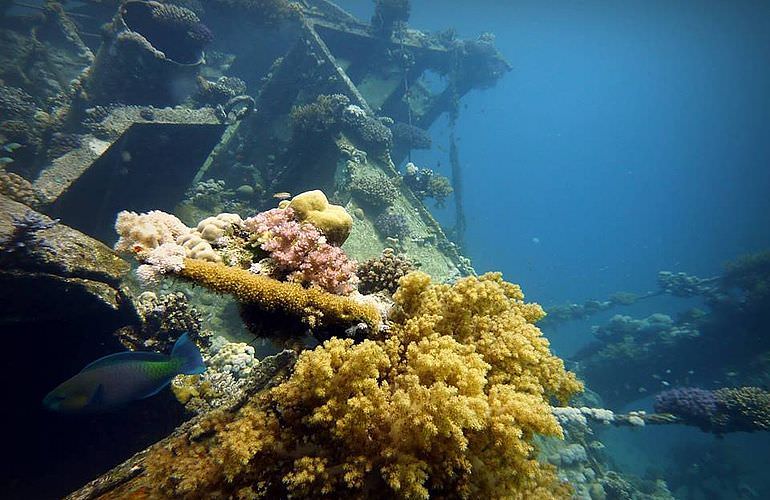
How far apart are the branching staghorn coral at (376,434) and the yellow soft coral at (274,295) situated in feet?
0.95

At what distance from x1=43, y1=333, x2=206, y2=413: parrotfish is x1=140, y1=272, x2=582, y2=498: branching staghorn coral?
2.18ft

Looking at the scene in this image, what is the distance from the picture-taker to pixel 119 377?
2939mm

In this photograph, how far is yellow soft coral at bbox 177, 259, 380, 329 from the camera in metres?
2.47

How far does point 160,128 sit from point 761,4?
66753 millimetres

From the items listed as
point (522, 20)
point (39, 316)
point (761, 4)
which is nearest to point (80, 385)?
point (39, 316)

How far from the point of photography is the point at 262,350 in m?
7.83

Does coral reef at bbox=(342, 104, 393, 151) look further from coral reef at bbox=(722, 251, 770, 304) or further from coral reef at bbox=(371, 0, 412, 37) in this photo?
coral reef at bbox=(722, 251, 770, 304)

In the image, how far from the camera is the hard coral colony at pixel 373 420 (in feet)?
6.54

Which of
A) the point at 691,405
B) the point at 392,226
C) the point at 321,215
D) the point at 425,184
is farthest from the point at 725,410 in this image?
the point at 321,215

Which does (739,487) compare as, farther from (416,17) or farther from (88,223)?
(416,17)

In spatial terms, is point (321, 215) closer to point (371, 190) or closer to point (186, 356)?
point (186, 356)

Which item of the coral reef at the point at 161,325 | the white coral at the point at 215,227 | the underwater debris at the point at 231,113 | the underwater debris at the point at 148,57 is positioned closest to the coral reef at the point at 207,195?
the underwater debris at the point at 231,113

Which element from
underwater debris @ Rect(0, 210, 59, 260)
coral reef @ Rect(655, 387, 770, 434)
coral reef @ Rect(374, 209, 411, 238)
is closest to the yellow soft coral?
underwater debris @ Rect(0, 210, 59, 260)

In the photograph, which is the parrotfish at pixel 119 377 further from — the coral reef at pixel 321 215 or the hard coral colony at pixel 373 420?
the coral reef at pixel 321 215
